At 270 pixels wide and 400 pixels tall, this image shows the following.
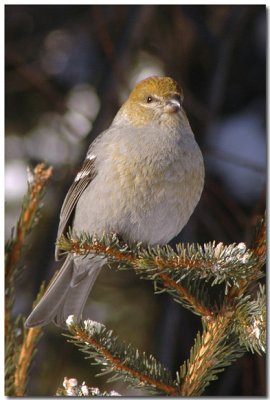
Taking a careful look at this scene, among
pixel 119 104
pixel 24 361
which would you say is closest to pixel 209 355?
pixel 24 361

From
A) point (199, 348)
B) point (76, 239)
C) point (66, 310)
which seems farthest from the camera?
point (66, 310)

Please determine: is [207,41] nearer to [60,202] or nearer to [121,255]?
[60,202]

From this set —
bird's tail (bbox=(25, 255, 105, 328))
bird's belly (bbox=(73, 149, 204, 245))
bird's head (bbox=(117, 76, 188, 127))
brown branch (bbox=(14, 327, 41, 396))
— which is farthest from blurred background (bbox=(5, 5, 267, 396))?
brown branch (bbox=(14, 327, 41, 396))

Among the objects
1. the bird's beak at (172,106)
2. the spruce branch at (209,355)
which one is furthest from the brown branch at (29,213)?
the bird's beak at (172,106)

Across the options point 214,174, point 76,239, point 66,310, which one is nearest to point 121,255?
point 76,239

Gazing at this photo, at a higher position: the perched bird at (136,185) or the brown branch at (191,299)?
the perched bird at (136,185)

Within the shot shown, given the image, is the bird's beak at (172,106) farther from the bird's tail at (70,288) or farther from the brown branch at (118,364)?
the brown branch at (118,364)

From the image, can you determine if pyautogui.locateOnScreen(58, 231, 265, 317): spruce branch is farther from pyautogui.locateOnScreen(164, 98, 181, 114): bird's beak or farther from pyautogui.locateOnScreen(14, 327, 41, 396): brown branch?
pyautogui.locateOnScreen(164, 98, 181, 114): bird's beak
